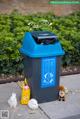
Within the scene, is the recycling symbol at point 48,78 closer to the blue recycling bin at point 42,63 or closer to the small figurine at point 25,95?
the blue recycling bin at point 42,63

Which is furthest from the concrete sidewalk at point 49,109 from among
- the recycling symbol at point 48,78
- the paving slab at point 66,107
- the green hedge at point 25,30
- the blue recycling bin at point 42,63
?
the green hedge at point 25,30

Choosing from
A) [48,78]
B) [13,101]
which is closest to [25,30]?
[48,78]

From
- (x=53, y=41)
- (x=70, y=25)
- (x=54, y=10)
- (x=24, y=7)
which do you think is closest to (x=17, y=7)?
(x=24, y=7)

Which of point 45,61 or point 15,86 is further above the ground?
point 45,61

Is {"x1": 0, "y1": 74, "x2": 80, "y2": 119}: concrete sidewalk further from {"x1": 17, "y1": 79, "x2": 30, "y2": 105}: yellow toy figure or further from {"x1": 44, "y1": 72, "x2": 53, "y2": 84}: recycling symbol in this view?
{"x1": 44, "y1": 72, "x2": 53, "y2": 84}: recycling symbol

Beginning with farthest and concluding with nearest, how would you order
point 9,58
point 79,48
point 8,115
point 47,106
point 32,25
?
1. point 32,25
2. point 79,48
3. point 9,58
4. point 47,106
5. point 8,115

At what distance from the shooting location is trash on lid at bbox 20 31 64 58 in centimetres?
507

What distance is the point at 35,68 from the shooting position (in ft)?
17.0

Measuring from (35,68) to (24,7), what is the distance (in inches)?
220

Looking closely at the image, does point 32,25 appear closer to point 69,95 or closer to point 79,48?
point 79,48

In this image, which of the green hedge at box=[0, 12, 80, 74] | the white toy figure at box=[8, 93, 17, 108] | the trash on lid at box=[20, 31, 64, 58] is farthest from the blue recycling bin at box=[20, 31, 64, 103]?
the green hedge at box=[0, 12, 80, 74]

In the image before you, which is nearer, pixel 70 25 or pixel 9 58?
pixel 9 58

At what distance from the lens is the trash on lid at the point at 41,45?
507 centimetres

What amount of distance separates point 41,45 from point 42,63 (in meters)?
0.28
